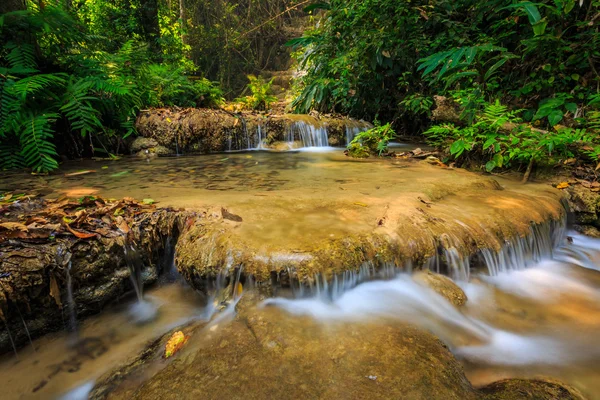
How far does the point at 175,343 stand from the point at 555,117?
5456mm

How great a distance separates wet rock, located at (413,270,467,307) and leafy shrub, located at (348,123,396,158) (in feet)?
13.3

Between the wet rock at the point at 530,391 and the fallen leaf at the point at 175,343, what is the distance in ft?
5.23

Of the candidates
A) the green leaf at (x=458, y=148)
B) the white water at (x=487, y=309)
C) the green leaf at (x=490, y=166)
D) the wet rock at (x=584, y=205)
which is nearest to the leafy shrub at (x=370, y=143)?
the green leaf at (x=458, y=148)

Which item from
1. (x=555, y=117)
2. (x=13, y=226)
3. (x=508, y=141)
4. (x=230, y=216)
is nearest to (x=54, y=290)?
(x=13, y=226)

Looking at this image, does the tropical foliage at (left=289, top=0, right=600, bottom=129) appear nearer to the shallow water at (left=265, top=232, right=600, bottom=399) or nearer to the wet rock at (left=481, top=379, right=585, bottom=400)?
the shallow water at (left=265, top=232, right=600, bottom=399)

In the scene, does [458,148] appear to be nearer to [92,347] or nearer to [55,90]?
[92,347]

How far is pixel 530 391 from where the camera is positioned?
1.40 meters

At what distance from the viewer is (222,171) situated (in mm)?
5000

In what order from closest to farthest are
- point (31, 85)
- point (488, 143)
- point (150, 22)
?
point (31, 85) < point (488, 143) < point (150, 22)

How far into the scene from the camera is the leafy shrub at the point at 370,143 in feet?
20.3

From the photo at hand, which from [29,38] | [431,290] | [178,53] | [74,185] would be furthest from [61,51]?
[431,290]

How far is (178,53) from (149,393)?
11.4m

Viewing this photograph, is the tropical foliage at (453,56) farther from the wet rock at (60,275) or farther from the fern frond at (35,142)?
the fern frond at (35,142)

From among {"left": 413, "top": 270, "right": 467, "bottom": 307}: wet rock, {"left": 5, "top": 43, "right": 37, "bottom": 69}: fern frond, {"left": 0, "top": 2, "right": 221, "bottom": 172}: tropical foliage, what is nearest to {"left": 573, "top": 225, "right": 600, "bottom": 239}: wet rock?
{"left": 413, "top": 270, "right": 467, "bottom": 307}: wet rock
